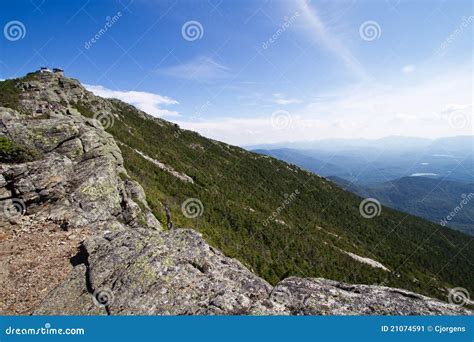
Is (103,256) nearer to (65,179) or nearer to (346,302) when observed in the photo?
(65,179)

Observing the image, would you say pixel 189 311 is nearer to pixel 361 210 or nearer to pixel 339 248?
pixel 339 248

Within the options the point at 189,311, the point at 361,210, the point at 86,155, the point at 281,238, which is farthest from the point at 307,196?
the point at 189,311

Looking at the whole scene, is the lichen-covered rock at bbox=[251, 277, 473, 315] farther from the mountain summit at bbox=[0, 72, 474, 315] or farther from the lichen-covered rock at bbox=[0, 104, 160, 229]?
the lichen-covered rock at bbox=[0, 104, 160, 229]

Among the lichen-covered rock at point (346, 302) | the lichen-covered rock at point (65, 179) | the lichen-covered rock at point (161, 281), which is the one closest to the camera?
the lichen-covered rock at point (346, 302)

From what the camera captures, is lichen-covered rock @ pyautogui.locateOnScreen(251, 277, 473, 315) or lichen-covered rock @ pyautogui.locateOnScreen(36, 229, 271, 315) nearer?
lichen-covered rock @ pyautogui.locateOnScreen(251, 277, 473, 315)

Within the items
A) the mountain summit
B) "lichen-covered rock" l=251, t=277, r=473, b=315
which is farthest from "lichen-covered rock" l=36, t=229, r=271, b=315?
"lichen-covered rock" l=251, t=277, r=473, b=315

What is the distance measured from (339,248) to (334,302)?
73.3 m

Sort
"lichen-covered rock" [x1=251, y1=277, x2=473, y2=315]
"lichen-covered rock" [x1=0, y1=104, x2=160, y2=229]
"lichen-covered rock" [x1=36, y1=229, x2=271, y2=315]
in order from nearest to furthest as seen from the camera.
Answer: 1. "lichen-covered rock" [x1=251, y1=277, x2=473, y2=315]
2. "lichen-covered rock" [x1=36, y1=229, x2=271, y2=315]
3. "lichen-covered rock" [x1=0, y1=104, x2=160, y2=229]

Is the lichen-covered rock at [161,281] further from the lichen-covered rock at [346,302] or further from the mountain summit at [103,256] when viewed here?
the lichen-covered rock at [346,302]

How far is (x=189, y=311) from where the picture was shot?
7.11 metres

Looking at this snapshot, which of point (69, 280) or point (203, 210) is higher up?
point (69, 280)

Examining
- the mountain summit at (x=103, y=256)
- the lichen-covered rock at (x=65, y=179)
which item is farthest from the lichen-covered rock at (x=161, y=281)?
the lichen-covered rock at (x=65, y=179)

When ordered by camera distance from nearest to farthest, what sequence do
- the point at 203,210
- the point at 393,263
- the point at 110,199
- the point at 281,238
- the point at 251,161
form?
the point at 110,199
the point at 203,210
the point at 281,238
the point at 393,263
the point at 251,161

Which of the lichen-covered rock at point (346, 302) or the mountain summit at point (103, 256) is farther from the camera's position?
the mountain summit at point (103, 256)
